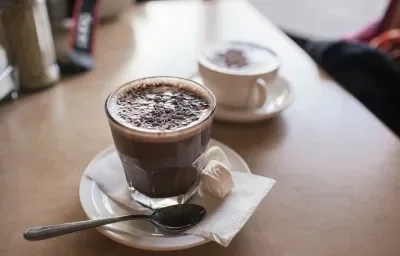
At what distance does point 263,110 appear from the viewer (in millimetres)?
848

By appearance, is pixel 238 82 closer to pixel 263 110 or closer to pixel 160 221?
pixel 263 110

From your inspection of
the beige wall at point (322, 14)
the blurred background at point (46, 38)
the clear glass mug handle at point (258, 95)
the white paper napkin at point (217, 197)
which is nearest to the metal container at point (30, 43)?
the blurred background at point (46, 38)

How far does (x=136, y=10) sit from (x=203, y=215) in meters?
0.88

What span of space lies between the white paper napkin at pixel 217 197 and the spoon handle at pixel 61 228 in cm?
6

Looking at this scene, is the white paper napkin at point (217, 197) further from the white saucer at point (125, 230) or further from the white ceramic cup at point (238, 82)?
the white ceramic cup at point (238, 82)

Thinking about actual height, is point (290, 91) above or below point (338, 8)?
above

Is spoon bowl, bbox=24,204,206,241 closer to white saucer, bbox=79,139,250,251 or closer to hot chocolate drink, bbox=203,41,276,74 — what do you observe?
white saucer, bbox=79,139,250,251

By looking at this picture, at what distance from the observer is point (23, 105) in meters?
0.88

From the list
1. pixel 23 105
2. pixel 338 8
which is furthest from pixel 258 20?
pixel 338 8

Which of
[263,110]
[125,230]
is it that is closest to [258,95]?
[263,110]

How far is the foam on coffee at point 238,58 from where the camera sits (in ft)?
2.75

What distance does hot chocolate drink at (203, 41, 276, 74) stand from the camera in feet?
2.76

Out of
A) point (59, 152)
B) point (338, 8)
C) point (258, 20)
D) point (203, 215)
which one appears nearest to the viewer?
point (203, 215)

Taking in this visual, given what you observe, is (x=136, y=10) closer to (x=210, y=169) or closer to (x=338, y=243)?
(x=210, y=169)
